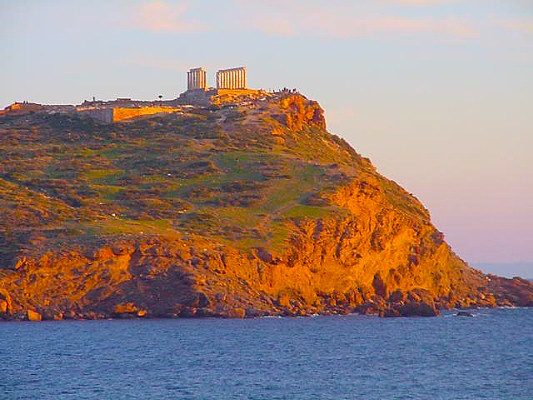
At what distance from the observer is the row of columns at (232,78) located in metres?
174

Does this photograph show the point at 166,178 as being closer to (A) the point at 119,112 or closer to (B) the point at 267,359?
(A) the point at 119,112

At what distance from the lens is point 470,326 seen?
111 m

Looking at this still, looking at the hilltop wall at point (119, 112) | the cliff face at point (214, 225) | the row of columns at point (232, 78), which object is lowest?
the cliff face at point (214, 225)

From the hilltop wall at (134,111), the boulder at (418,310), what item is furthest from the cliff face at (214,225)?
the hilltop wall at (134,111)

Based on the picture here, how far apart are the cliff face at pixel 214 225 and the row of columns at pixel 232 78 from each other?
11925 millimetres

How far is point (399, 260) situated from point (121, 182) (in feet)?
93.2

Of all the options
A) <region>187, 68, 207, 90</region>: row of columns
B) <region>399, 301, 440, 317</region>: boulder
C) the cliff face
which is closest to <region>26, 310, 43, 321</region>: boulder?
the cliff face

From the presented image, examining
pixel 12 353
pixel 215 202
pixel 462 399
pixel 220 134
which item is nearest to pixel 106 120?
pixel 220 134

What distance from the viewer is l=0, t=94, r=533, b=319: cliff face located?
110 meters

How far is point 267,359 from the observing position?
8144cm

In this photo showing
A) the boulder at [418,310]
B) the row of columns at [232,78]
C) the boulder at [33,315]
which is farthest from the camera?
the row of columns at [232,78]

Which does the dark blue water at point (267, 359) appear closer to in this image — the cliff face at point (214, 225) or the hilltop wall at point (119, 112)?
the cliff face at point (214, 225)

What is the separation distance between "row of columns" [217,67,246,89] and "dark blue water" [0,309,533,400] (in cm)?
6517

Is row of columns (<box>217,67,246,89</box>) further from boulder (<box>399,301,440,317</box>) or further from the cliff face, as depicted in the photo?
boulder (<box>399,301,440,317</box>)
